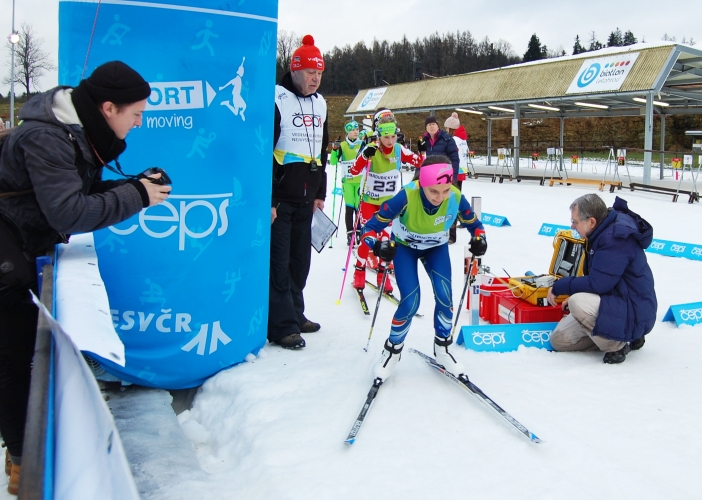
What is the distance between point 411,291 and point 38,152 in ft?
8.57

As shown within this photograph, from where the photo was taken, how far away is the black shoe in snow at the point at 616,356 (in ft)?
14.9

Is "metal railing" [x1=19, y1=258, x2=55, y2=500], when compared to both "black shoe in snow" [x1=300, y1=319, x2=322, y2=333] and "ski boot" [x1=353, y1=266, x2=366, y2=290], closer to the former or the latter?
"black shoe in snow" [x1=300, y1=319, x2=322, y2=333]

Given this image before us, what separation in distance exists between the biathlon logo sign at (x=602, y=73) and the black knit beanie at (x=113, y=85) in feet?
53.9

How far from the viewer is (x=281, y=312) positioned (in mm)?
4695

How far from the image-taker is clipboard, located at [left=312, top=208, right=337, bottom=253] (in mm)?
5496

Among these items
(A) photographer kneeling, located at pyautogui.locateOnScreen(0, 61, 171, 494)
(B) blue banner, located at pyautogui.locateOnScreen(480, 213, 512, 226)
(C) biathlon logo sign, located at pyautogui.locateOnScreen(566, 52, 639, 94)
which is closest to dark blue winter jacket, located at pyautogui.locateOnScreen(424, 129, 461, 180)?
(B) blue banner, located at pyautogui.locateOnScreen(480, 213, 512, 226)

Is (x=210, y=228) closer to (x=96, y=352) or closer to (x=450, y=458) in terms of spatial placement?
(x=450, y=458)

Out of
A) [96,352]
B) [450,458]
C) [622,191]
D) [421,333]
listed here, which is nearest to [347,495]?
[450,458]

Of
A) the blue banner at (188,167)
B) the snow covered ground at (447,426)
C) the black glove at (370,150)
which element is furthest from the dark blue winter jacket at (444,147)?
the blue banner at (188,167)

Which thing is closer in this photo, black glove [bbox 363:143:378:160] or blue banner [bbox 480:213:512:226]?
black glove [bbox 363:143:378:160]

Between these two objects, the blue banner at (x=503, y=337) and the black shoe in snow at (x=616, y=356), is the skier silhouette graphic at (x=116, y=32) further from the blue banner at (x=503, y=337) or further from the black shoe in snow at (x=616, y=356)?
the black shoe in snow at (x=616, y=356)

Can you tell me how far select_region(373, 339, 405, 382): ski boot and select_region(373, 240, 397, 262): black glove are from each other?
0.61 metres

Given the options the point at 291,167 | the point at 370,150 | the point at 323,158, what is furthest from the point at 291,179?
the point at 370,150

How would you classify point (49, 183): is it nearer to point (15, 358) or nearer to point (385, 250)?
point (15, 358)
